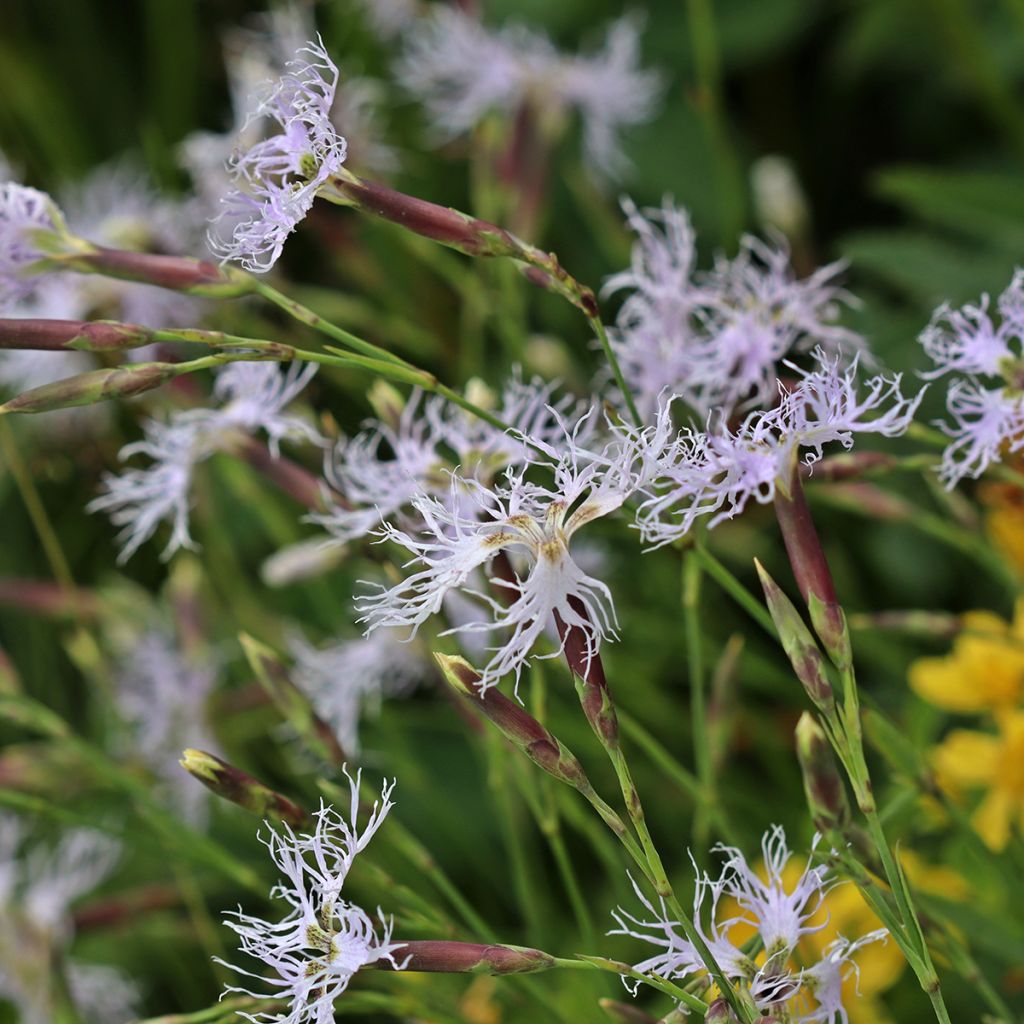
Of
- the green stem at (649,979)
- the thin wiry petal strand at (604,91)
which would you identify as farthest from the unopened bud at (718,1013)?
the thin wiry petal strand at (604,91)

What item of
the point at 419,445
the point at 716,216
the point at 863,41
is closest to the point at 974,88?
the point at 863,41

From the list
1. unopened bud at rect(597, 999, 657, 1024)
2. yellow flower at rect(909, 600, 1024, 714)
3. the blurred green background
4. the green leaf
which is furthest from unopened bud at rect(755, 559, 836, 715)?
the green leaf

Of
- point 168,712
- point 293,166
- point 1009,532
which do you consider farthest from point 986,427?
point 168,712

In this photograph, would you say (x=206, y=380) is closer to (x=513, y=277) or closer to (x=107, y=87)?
(x=513, y=277)

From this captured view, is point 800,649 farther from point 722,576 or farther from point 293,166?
point 293,166

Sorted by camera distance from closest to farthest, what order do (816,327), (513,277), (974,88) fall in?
(816,327)
(513,277)
(974,88)

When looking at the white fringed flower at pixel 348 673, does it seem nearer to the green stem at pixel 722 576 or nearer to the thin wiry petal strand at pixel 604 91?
the green stem at pixel 722 576
